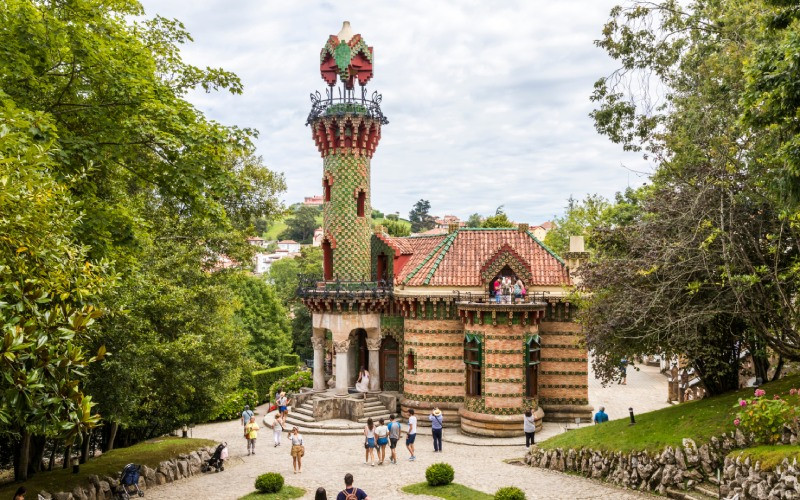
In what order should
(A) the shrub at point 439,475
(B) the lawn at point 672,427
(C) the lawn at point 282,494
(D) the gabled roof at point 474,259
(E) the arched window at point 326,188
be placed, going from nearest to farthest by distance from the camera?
(B) the lawn at point 672,427 < (C) the lawn at point 282,494 < (A) the shrub at point 439,475 < (D) the gabled roof at point 474,259 < (E) the arched window at point 326,188

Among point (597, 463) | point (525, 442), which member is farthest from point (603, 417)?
point (597, 463)

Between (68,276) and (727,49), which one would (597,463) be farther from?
(68,276)

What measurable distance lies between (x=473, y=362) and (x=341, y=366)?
20.5 ft

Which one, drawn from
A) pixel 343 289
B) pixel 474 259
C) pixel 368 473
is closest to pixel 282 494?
pixel 368 473

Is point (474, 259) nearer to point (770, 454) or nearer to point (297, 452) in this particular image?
point (297, 452)

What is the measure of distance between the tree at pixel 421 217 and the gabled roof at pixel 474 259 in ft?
332

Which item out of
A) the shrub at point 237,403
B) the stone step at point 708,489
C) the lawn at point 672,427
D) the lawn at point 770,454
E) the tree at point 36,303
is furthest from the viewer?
the shrub at point 237,403

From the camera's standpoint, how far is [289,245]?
135 m

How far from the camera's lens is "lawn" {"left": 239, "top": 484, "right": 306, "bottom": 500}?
17.1m

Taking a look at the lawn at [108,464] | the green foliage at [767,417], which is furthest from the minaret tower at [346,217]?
the green foliage at [767,417]

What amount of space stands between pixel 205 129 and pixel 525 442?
1660cm

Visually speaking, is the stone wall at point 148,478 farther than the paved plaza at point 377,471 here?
No

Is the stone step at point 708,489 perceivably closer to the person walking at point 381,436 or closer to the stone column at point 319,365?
the person walking at point 381,436

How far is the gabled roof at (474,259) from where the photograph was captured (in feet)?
91.7
